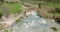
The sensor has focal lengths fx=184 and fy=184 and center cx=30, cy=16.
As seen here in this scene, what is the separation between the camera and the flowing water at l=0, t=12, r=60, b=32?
18270 millimetres

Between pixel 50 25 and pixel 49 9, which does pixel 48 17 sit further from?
pixel 49 9

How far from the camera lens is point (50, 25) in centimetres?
2041

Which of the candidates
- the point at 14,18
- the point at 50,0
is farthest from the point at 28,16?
the point at 50,0

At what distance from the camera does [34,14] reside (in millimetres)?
24969

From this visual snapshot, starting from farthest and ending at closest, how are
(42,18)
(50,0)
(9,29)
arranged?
1. (50,0)
2. (42,18)
3. (9,29)

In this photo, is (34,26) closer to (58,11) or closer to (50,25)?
(50,25)

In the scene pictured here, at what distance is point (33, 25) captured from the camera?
792 inches

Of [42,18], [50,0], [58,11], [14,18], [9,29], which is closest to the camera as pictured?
[9,29]

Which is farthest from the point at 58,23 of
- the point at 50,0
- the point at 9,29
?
the point at 50,0

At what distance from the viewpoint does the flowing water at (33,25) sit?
18.3m

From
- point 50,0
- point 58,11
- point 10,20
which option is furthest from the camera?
point 50,0

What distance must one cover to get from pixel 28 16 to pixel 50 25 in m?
4.24

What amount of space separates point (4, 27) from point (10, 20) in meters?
1.83

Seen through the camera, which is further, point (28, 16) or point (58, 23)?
point (28, 16)
